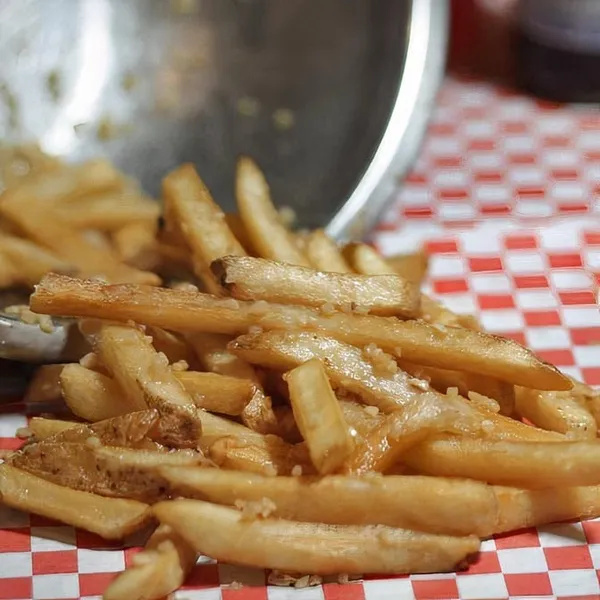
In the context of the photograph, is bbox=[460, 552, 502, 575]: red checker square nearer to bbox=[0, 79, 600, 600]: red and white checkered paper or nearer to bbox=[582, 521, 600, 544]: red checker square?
bbox=[0, 79, 600, 600]: red and white checkered paper

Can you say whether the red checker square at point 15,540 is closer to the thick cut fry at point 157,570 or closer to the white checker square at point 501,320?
the thick cut fry at point 157,570

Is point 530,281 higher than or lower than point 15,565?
higher

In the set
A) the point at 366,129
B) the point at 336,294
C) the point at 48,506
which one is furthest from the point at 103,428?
the point at 366,129

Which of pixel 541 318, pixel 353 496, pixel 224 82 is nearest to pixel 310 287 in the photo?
pixel 353 496

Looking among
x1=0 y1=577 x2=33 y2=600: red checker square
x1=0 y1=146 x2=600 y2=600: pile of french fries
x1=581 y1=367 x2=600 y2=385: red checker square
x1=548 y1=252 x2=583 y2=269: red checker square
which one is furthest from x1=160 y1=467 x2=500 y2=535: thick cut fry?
x1=548 y1=252 x2=583 y2=269: red checker square

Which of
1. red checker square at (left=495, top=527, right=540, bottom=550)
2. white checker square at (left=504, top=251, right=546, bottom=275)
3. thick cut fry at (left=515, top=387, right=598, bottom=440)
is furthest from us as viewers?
white checker square at (left=504, top=251, right=546, bottom=275)

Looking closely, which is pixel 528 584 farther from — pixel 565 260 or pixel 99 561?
pixel 565 260

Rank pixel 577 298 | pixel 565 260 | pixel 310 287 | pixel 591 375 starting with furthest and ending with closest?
pixel 565 260
pixel 577 298
pixel 591 375
pixel 310 287
